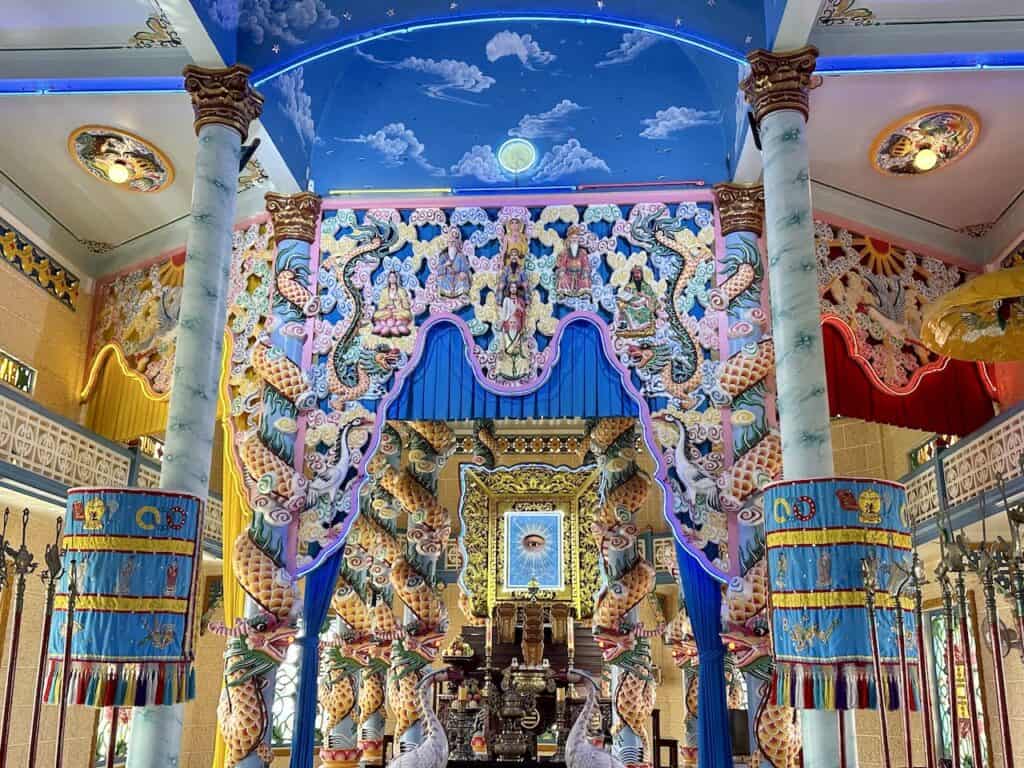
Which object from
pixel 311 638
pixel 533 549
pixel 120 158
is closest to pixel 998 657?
pixel 311 638

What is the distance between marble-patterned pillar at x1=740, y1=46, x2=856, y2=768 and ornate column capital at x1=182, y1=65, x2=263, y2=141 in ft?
12.1

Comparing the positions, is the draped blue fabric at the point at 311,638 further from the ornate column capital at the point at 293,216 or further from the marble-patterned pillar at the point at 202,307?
the ornate column capital at the point at 293,216

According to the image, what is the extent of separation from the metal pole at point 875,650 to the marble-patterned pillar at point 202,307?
4086mm

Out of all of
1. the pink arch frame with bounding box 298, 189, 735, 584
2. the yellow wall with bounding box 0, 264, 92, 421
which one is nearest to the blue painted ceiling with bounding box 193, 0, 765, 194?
the pink arch frame with bounding box 298, 189, 735, 584

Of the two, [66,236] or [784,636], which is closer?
[784,636]

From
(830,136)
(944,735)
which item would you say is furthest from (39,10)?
(944,735)

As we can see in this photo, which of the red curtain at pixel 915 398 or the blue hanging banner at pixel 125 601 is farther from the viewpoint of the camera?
the red curtain at pixel 915 398

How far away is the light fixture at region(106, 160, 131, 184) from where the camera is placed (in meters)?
9.22

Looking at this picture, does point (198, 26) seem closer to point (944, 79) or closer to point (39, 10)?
point (39, 10)

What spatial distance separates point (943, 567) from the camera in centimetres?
412

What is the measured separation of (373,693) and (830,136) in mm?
7824

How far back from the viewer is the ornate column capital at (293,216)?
8828 millimetres

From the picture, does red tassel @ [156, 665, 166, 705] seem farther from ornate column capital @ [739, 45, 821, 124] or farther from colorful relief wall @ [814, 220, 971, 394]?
colorful relief wall @ [814, 220, 971, 394]

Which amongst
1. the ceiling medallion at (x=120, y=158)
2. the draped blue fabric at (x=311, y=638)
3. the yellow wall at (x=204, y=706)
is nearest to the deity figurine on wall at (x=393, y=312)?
the draped blue fabric at (x=311, y=638)
